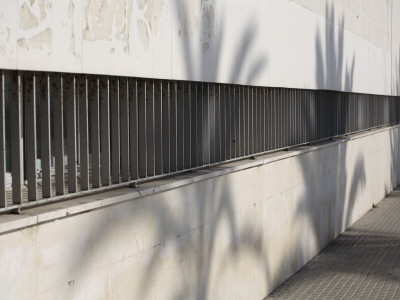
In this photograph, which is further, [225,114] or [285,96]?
[285,96]

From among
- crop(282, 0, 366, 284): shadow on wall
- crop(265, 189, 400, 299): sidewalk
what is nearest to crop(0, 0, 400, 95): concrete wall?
crop(282, 0, 366, 284): shadow on wall

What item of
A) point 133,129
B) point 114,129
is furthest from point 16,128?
point 133,129

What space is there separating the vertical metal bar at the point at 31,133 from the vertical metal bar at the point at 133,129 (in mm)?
1482

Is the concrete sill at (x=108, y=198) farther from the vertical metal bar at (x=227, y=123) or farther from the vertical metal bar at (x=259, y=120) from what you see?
the vertical metal bar at (x=259, y=120)

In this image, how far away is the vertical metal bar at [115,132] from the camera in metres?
6.52

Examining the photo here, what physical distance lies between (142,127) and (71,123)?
4.10 ft

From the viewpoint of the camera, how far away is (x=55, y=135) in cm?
571

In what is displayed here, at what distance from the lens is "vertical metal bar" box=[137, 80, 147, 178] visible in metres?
6.99

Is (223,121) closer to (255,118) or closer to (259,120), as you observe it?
(255,118)

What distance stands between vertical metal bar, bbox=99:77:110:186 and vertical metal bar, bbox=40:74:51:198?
793mm

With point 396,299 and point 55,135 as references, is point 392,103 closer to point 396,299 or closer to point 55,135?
point 396,299

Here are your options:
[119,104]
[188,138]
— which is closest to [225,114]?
[188,138]

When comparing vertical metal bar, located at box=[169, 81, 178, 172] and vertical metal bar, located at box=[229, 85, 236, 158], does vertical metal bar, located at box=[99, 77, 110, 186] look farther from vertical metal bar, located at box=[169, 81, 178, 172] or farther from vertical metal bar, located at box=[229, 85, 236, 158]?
vertical metal bar, located at box=[229, 85, 236, 158]

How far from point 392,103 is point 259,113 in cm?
1546
